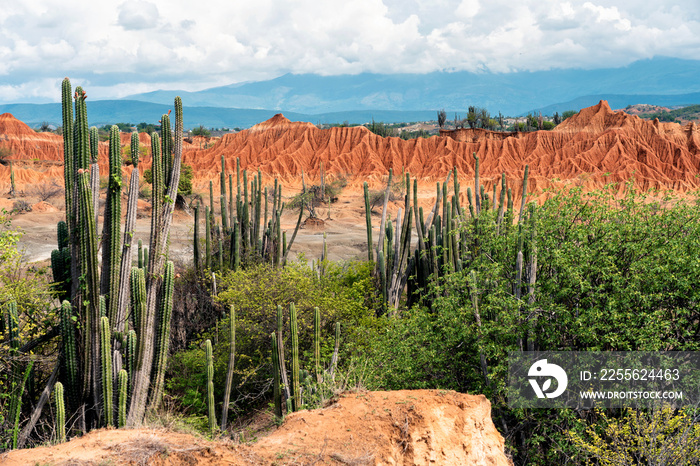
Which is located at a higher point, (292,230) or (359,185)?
(359,185)

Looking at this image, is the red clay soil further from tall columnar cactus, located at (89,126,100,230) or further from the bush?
tall columnar cactus, located at (89,126,100,230)

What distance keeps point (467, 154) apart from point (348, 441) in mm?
53921

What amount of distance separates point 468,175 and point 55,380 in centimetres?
4816

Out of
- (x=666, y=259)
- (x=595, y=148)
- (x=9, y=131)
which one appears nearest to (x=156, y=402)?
(x=666, y=259)

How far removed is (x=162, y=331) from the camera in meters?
9.23

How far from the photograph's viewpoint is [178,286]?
54.5 feet

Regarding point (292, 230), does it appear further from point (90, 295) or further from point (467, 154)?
point (467, 154)

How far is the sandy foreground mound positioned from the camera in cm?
592

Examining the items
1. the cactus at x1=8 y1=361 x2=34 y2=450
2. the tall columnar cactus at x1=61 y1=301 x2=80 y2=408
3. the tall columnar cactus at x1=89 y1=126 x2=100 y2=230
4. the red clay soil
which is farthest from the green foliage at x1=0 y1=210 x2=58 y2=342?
the red clay soil

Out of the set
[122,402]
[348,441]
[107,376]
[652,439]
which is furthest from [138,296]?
[652,439]

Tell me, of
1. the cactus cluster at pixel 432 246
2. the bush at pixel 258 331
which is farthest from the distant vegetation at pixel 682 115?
the bush at pixel 258 331

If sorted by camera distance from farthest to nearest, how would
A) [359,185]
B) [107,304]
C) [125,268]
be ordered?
[359,185], [125,268], [107,304]
